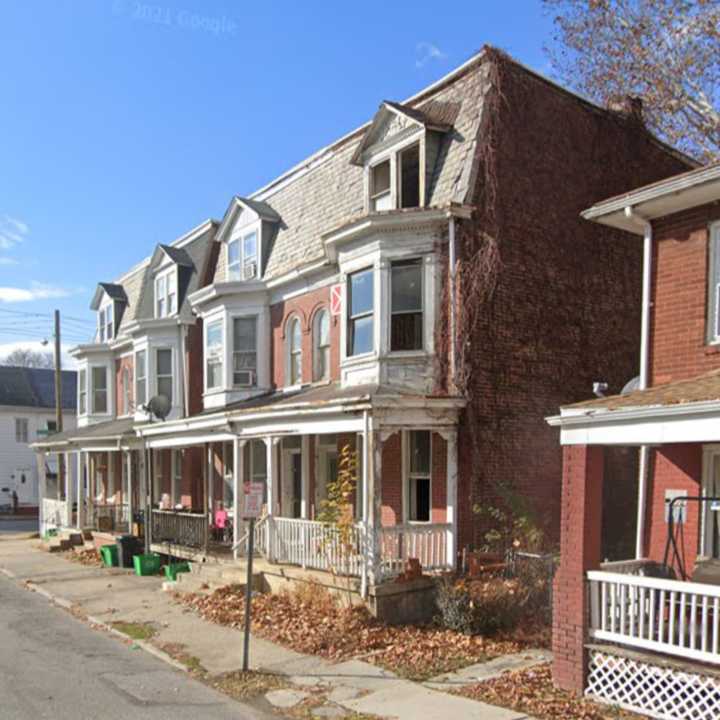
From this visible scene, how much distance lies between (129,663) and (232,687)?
2.12 metres

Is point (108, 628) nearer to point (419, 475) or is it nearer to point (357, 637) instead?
point (357, 637)

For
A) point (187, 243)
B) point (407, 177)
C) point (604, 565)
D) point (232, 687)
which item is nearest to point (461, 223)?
point (407, 177)

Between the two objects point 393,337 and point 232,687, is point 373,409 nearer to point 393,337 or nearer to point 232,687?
point 393,337

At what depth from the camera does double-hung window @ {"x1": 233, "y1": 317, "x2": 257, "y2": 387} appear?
19797 millimetres

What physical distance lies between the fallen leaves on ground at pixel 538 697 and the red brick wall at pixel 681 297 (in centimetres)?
454

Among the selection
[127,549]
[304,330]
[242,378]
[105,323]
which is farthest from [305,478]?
[105,323]

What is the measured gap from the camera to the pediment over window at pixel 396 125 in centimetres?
1515

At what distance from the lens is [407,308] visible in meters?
14.5

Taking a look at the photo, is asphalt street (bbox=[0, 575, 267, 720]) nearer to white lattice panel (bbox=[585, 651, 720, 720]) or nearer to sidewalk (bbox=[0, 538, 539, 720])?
sidewalk (bbox=[0, 538, 539, 720])

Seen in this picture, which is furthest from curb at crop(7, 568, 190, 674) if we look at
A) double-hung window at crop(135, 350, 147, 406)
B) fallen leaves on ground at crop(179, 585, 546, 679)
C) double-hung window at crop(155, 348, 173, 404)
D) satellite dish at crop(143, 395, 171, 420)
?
double-hung window at crop(135, 350, 147, 406)

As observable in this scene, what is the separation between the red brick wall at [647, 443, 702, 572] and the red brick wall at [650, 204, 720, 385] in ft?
3.44

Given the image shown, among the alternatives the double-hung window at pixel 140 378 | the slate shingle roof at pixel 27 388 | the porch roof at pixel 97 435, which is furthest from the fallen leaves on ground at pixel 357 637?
the slate shingle roof at pixel 27 388

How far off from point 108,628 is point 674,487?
9576mm

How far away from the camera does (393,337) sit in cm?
1455
